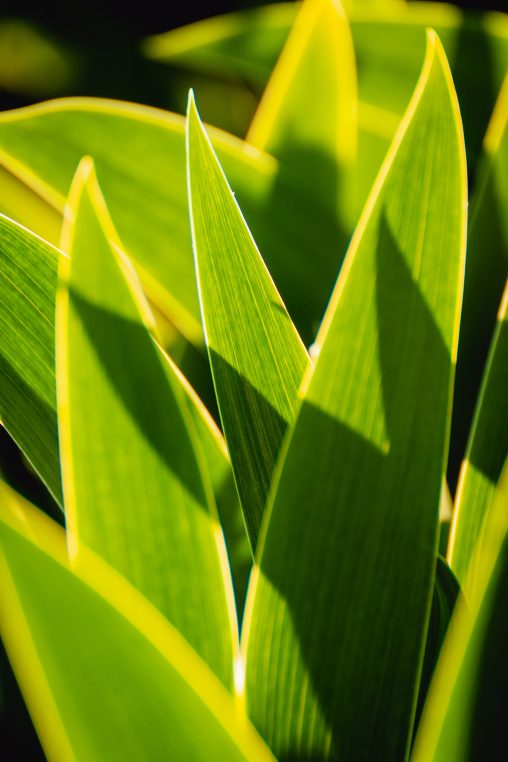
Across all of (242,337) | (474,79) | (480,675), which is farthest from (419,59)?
(480,675)

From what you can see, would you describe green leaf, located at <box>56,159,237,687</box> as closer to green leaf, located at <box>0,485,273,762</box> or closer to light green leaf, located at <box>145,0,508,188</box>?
green leaf, located at <box>0,485,273,762</box>

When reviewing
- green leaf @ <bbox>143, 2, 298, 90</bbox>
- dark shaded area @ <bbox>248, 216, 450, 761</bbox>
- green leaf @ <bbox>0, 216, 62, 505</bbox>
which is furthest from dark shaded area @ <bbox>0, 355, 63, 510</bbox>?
green leaf @ <bbox>143, 2, 298, 90</bbox>

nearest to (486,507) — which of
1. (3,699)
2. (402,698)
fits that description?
(402,698)

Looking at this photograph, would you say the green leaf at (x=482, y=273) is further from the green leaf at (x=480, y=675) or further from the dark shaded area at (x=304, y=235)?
the green leaf at (x=480, y=675)

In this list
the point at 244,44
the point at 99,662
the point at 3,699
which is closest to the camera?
the point at 99,662

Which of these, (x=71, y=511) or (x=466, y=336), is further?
(x=466, y=336)

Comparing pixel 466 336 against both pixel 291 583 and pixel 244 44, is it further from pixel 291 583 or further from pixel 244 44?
pixel 244 44

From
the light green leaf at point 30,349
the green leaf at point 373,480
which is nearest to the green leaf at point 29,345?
the light green leaf at point 30,349
